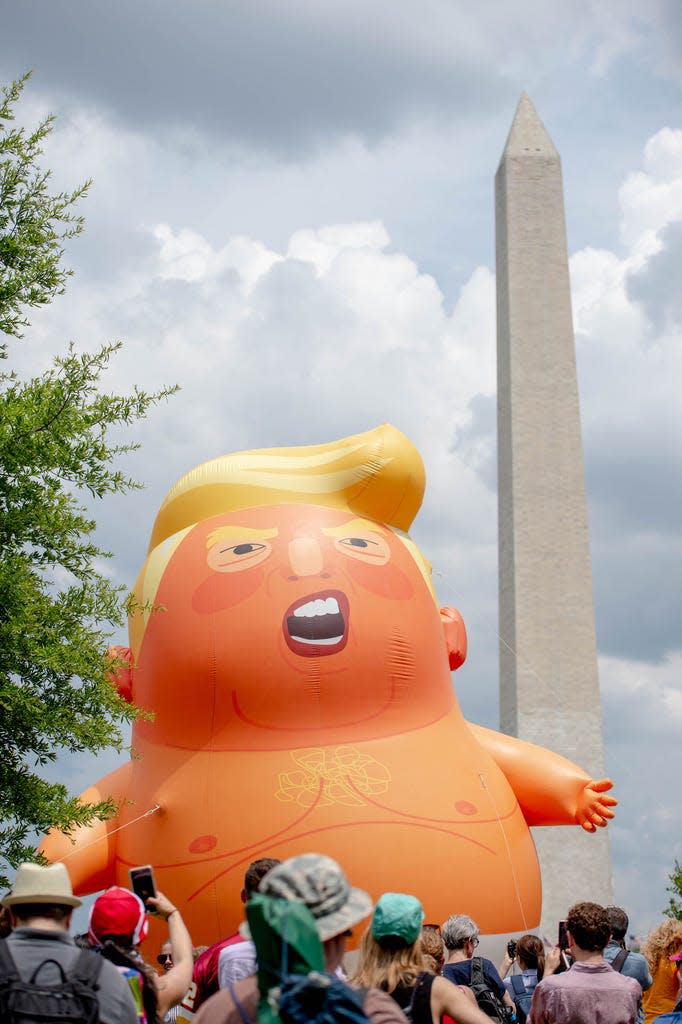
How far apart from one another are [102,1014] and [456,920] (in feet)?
9.19

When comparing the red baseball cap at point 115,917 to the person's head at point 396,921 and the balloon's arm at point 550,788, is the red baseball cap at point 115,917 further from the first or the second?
the balloon's arm at point 550,788

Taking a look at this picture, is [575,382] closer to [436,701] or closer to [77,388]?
[436,701]

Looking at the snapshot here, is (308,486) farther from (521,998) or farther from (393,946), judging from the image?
(393,946)

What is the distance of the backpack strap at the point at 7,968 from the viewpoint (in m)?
2.74

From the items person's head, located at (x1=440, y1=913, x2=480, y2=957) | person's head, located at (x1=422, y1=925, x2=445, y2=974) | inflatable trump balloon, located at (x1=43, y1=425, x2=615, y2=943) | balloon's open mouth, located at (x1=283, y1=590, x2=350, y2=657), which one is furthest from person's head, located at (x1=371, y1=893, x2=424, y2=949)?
balloon's open mouth, located at (x1=283, y1=590, x2=350, y2=657)

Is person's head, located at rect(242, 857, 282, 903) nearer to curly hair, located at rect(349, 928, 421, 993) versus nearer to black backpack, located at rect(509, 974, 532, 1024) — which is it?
curly hair, located at rect(349, 928, 421, 993)

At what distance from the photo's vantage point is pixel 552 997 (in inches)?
159

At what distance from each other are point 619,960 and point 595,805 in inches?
175

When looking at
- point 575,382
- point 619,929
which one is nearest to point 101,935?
point 619,929

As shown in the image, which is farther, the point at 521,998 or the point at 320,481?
the point at 320,481

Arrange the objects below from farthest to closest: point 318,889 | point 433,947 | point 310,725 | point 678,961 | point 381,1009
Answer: point 310,725 → point 678,961 → point 433,947 → point 381,1009 → point 318,889

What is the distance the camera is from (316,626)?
9016 mm

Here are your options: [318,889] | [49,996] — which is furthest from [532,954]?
[318,889]

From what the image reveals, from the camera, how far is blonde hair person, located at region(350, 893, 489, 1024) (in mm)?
3211
